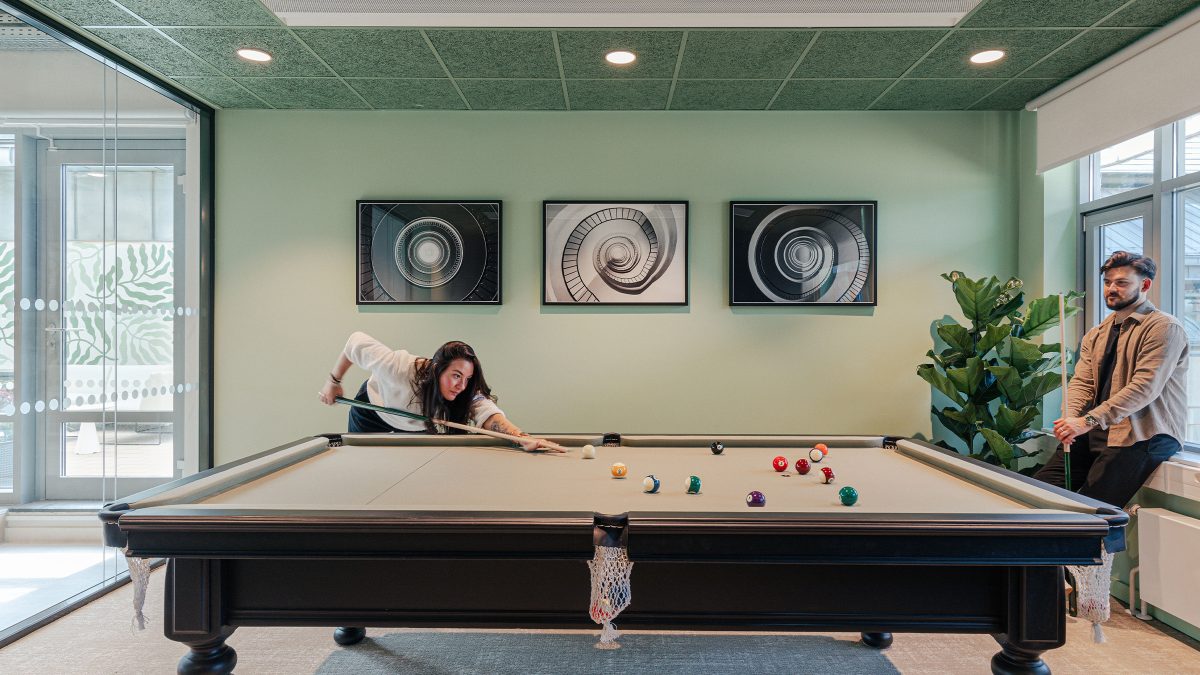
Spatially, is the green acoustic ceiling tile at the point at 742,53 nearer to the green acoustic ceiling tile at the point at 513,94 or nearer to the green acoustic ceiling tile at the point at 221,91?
the green acoustic ceiling tile at the point at 513,94

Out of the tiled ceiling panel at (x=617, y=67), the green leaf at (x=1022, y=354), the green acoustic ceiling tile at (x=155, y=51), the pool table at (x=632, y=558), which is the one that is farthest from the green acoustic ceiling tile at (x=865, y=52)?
the green acoustic ceiling tile at (x=155, y=51)

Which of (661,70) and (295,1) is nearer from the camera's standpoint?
(295,1)

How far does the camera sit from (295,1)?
258 centimetres

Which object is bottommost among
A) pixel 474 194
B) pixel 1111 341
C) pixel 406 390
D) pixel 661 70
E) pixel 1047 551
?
pixel 1047 551

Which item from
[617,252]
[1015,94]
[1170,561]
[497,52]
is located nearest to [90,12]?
[497,52]

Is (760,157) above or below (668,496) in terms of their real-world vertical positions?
above

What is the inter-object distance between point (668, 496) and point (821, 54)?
225 centimetres

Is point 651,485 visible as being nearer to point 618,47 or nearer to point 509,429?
point 509,429

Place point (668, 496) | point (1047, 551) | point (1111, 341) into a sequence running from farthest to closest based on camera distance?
point (1111, 341), point (668, 496), point (1047, 551)

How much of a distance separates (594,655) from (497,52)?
2560 mm

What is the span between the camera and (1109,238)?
337 cm

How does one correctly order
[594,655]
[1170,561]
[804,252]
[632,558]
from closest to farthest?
[632,558], [594,655], [1170,561], [804,252]

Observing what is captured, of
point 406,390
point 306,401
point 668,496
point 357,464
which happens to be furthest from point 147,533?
point 306,401

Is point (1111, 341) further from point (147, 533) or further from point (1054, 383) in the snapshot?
point (147, 533)
